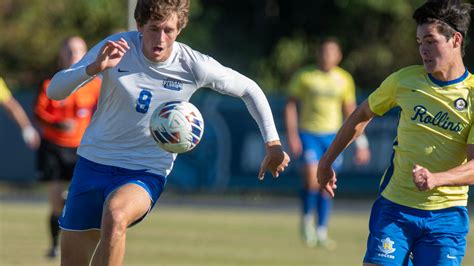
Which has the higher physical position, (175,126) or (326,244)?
(175,126)

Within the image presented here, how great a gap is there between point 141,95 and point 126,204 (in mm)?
713

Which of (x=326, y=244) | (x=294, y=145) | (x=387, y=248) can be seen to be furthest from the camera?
(x=294, y=145)

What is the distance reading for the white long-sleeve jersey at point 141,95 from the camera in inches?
282

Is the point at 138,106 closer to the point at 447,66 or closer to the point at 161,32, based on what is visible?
the point at 161,32

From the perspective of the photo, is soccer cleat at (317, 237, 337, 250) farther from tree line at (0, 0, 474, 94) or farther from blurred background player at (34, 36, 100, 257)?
tree line at (0, 0, 474, 94)

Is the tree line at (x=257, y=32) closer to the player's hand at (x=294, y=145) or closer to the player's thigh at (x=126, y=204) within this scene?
the player's hand at (x=294, y=145)

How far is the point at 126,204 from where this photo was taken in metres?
6.86

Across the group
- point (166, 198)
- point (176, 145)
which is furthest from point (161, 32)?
point (166, 198)

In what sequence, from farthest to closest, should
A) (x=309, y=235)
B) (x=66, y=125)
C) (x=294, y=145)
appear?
1. (x=294, y=145)
2. (x=309, y=235)
3. (x=66, y=125)

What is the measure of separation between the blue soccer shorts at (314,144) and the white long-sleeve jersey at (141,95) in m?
7.08

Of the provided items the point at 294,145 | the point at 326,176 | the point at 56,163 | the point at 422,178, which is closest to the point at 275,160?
the point at 326,176

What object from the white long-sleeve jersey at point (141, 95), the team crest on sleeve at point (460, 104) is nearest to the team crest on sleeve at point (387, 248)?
the team crest on sleeve at point (460, 104)

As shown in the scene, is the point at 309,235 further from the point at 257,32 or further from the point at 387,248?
the point at 257,32

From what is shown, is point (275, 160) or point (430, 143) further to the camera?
point (275, 160)
